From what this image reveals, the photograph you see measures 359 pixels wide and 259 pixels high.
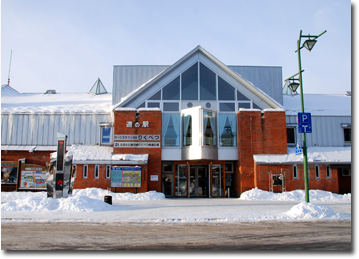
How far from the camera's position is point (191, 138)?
21.3 meters

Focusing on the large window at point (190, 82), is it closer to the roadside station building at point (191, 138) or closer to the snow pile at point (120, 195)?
the roadside station building at point (191, 138)

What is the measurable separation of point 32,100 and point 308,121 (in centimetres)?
2529

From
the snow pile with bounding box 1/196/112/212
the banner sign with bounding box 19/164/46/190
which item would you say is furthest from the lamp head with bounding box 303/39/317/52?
the banner sign with bounding box 19/164/46/190

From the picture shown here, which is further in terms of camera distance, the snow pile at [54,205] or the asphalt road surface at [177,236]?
the snow pile at [54,205]

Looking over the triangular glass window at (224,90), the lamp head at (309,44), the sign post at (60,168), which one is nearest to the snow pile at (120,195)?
the sign post at (60,168)

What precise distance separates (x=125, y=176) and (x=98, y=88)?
14.9 m

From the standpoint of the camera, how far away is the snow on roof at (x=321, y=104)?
2477 cm

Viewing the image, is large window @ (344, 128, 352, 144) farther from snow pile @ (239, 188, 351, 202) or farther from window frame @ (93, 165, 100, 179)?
window frame @ (93, 165, 100, 179)

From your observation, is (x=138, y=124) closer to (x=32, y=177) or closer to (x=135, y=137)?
(x=135, y=137)

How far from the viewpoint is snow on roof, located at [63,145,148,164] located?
2038 cm

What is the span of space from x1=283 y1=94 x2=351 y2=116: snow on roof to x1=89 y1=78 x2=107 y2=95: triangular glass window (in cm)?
1854

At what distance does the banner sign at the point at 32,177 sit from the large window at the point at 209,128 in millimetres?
12604

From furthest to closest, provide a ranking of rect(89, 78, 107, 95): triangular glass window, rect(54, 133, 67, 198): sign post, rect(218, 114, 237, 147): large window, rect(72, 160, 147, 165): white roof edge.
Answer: rect(89, 78, 107, 95): triangular glass window → rect(218, 114, 237, 147): large window → rect(72, 160, 147, 165): white roof edge → rect(54, 133, 67, 198): sign post

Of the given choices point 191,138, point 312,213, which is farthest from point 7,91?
point 312,213
